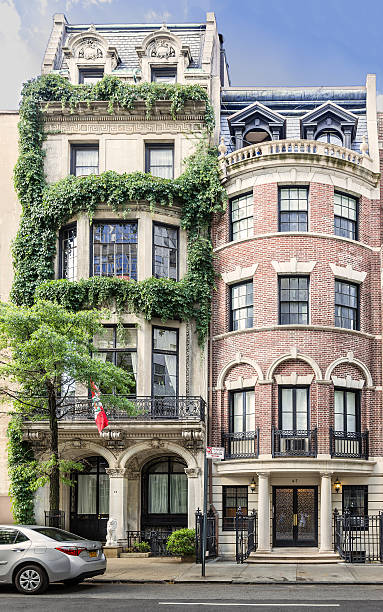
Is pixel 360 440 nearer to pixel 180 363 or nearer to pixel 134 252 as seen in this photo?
pixel 180 363

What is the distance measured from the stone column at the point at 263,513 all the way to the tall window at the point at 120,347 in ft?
17.4

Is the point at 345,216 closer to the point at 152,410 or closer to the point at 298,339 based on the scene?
the point at 298,339

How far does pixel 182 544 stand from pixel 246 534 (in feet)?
9.25

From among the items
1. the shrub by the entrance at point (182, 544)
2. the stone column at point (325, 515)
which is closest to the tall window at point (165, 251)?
the stone column at point (325, 515)

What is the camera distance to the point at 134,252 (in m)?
30.1

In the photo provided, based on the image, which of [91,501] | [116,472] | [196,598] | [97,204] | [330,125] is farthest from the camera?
[330,125]

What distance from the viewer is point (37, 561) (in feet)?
60.2

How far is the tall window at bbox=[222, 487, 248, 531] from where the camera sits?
28703 mm

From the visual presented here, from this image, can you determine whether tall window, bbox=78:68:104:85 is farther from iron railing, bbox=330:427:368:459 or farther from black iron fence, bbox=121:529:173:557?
black iron fence, bbox=121:529:173:557

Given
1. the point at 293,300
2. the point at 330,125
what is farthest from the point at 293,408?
the point at 330,125

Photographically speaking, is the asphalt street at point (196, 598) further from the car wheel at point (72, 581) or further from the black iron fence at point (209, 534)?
the black iron fence at point (209, 534)

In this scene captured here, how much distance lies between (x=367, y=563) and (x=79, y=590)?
35.4 feet

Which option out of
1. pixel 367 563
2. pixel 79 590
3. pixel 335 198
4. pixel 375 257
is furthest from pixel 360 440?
pixel 79 590

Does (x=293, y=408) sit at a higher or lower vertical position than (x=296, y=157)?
lower
